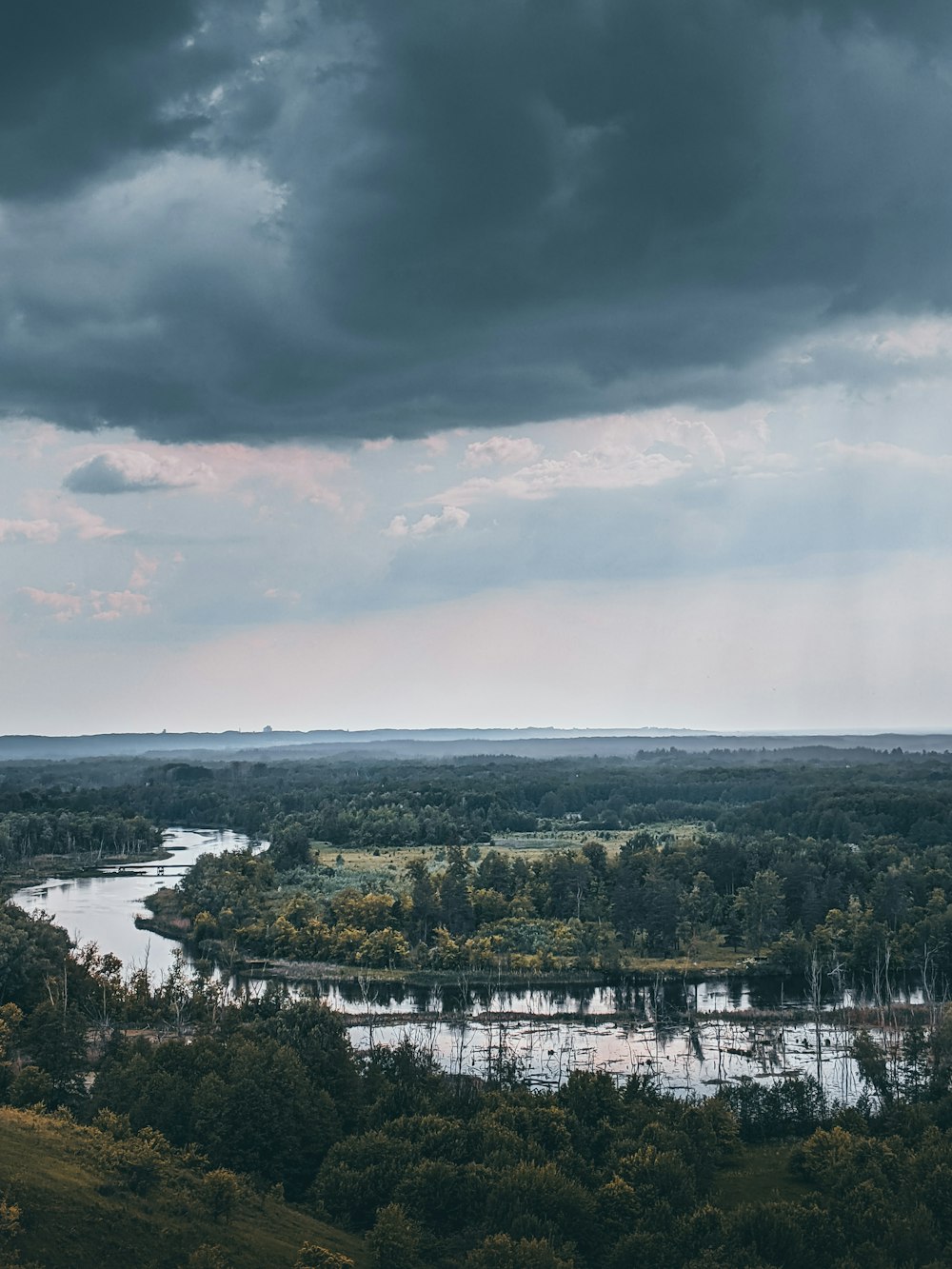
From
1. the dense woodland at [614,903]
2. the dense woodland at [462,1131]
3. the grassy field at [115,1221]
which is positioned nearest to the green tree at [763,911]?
the dense woodland at [614,903]

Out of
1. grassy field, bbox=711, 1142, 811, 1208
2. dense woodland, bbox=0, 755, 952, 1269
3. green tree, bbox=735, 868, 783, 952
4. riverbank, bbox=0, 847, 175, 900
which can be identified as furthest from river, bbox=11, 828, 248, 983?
grassy field, bbox=711, 1142, 811, 1208

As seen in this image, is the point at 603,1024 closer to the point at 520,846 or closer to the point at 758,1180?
the point at 758,1180

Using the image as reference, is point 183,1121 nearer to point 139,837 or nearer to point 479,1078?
point 479,1078

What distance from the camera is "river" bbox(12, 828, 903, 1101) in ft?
198

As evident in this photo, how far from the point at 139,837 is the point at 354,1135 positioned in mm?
131110

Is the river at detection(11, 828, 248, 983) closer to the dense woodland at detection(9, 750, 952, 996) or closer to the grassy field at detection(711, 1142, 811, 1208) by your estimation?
the dense woodland at detection(9, 750, 952, 996)

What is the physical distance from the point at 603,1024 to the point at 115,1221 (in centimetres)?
3945

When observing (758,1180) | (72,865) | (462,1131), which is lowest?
(72,865)

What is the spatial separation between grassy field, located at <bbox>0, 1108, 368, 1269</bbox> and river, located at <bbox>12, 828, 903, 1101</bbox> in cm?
1960

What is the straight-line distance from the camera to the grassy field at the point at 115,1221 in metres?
34.7

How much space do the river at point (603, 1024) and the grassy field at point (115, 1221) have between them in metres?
19.6

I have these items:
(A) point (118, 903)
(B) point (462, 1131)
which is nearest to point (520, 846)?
(A) point (118, 903)

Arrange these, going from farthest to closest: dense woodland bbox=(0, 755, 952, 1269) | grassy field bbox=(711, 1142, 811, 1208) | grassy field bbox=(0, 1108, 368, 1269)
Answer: grassy field bbox=(711, 1142, 811, 1208) < dense woodland bbox=(0, 755, 952, 1269) < grassy field bbox=(0, 1108, 368, 1269)

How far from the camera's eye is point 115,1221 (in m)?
36.2
